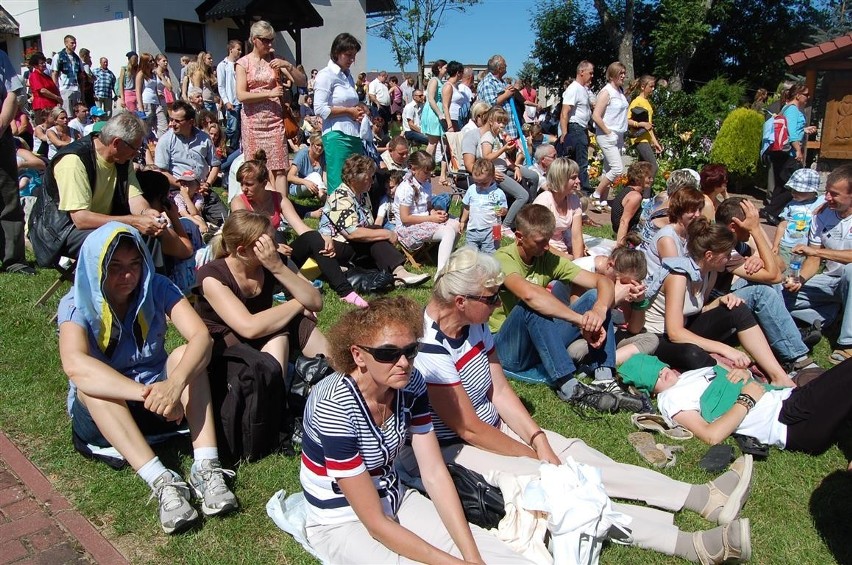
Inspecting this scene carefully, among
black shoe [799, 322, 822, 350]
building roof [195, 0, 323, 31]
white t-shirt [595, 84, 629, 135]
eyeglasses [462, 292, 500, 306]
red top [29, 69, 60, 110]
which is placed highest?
building roof [195, 0, 323, 31]

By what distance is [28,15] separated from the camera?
24031 millimetres

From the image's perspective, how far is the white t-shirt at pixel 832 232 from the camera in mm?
5875

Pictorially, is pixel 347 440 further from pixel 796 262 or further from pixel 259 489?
pixel 796 262

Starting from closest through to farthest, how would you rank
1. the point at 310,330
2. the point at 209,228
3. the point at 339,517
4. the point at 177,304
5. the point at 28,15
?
the point at 339,517 < the point at 177,304 < the point at 310,330 < the point at 209,228 < the point at 28,15

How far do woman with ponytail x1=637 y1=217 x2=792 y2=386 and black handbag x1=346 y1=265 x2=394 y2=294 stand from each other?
8.11 ft

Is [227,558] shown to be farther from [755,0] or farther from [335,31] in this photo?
[755,0]

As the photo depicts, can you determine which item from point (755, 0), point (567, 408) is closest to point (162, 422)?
point (567, 408)

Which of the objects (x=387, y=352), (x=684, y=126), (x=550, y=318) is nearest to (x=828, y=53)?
(x=684, y=126)

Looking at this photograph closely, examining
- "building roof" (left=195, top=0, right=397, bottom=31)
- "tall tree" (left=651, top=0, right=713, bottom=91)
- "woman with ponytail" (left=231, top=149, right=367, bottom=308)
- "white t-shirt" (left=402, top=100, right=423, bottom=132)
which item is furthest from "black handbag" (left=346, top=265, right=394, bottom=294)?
"tall tree" (left=651, top=0, right=713, bottom=91)

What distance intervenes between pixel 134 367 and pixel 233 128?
8817mm

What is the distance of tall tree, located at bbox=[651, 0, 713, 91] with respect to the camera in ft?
74.8

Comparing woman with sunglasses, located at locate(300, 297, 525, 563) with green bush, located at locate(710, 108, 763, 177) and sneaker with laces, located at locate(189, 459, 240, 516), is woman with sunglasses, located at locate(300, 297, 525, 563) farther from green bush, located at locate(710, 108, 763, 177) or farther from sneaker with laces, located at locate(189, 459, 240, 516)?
green bush, located at locate(710, 108, 763, 177)

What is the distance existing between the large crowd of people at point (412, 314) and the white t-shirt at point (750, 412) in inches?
0.5

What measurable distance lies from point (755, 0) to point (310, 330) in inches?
1048
